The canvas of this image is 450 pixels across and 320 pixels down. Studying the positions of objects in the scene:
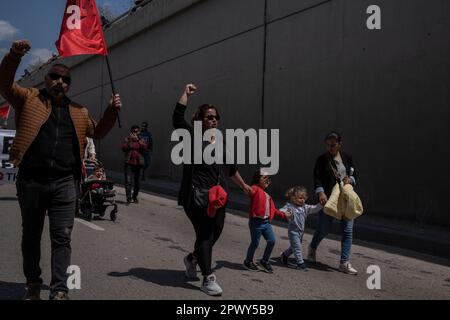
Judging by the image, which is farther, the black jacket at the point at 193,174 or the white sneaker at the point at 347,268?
the white sneaker at the point at 347,268

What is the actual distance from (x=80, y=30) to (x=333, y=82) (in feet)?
21.7

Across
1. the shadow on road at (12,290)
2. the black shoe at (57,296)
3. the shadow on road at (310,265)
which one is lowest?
the shadow on road at (310,265)

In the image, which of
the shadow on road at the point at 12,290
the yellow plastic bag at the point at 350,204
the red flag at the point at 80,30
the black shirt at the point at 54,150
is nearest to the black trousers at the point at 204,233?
the black shirt at the point at 54,150

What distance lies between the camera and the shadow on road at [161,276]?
502cm

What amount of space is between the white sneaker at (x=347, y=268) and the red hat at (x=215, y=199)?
2114mm

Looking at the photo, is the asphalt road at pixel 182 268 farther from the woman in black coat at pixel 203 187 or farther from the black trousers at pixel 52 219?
the black trousers at pixel 52 219

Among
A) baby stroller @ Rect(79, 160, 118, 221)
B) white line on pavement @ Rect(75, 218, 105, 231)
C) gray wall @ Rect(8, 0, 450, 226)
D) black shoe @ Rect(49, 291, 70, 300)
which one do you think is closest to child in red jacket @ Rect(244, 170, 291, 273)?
black shoe @ Rect(49, 291, 70, 300)

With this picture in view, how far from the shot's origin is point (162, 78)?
66.1 ft

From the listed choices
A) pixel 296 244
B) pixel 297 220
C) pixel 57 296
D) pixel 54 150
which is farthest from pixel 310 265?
pixel 54 150

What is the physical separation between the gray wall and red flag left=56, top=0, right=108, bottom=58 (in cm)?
596

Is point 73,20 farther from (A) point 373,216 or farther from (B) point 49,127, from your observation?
(A) point 373,216

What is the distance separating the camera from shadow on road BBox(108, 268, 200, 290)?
16.5 feet

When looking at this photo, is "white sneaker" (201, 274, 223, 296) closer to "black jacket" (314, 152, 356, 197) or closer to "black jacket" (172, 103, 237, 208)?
"black jacket" (172, 103, 237, 208)

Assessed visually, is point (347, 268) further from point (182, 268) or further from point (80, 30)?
point (80, 30)
